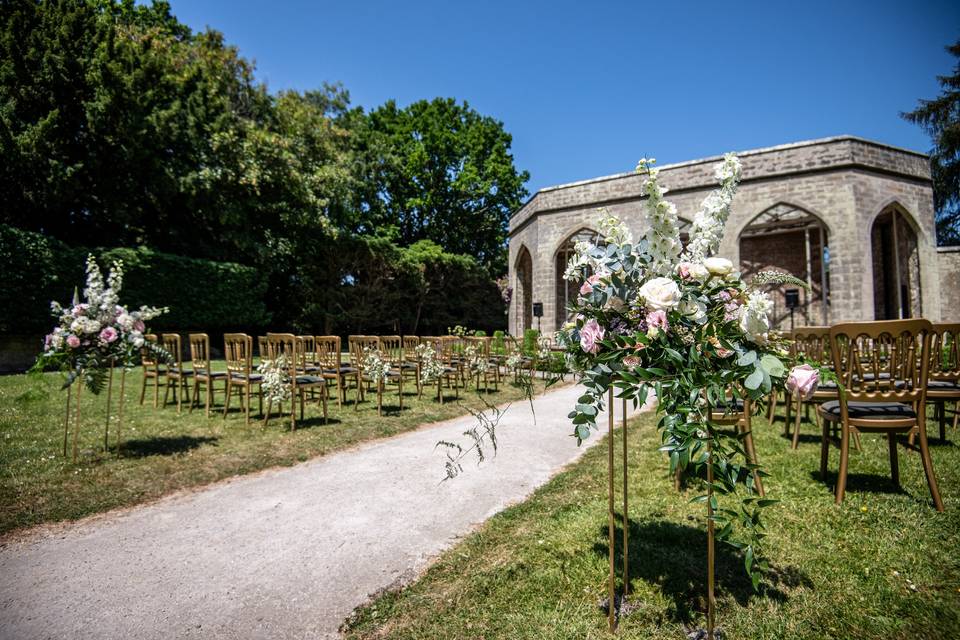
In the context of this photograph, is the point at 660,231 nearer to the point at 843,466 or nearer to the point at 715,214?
the point at 715,214

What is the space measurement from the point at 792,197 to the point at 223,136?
53.8 ft

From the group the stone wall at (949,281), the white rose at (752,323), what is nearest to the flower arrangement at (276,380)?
the white rose at (752,323)

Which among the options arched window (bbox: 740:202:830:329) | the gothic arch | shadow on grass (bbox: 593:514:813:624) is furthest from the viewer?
arched window (bbox: 740:202:830:329)

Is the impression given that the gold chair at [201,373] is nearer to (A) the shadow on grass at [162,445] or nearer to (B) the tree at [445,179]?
(A) the shadow on grass at [162,445]

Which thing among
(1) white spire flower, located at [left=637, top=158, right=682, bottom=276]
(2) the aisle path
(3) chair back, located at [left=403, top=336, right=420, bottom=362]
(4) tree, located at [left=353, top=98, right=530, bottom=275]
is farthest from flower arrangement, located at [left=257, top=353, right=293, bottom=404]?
(4) tree, located at [left=353, top=98, right=530, bottom=275]

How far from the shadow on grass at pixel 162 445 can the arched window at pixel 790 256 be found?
15496mm

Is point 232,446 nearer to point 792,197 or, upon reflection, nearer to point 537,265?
point 537,265

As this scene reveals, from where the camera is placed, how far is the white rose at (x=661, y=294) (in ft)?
4.36

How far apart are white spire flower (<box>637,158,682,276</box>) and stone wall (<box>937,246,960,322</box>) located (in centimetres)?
1694

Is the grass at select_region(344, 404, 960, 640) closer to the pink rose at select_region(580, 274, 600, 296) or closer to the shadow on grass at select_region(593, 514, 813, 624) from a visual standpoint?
the shadow on grass at select_region(593, 514, 813, 624)

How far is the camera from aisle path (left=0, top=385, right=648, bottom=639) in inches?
67.8

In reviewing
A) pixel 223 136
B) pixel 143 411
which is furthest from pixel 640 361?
pixel 223 136

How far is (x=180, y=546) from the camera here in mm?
2297

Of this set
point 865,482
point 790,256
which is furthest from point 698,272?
point 790,256
